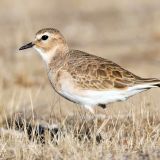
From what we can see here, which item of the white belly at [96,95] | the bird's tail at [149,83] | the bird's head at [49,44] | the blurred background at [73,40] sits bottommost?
the white belly at [96,95]

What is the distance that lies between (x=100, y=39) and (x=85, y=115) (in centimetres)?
1006

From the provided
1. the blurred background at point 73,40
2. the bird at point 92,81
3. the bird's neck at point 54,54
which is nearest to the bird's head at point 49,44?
the bird's neck at point 54,54

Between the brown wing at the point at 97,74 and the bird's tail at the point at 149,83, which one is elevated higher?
the brown wing at the point at 97,74

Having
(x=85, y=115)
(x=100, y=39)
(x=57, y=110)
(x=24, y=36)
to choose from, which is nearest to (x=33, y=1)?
(x=100, y=39)

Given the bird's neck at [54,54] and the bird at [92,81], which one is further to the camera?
the bird's neck at [54,54]

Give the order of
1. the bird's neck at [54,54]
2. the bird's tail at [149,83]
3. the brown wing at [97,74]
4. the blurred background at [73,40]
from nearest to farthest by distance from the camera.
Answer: the bird's tail at [149,83] → the brown wing at [97,74] → the bird's neck at [54,54] → the blurred background at [73,40]

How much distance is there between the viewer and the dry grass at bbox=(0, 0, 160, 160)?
783cm

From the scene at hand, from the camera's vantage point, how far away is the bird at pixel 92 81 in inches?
333

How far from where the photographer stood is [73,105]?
437 inches

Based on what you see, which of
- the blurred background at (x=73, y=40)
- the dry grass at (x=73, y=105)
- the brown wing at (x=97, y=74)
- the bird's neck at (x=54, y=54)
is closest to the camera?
the dry grass at (x=73, y=105)

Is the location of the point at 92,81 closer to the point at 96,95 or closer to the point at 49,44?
the point at 96,95

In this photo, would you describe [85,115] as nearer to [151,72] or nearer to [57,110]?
[57,110]

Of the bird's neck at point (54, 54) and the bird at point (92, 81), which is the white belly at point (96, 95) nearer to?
the bird at point (92, 81)

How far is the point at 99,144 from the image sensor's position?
7871 mm
